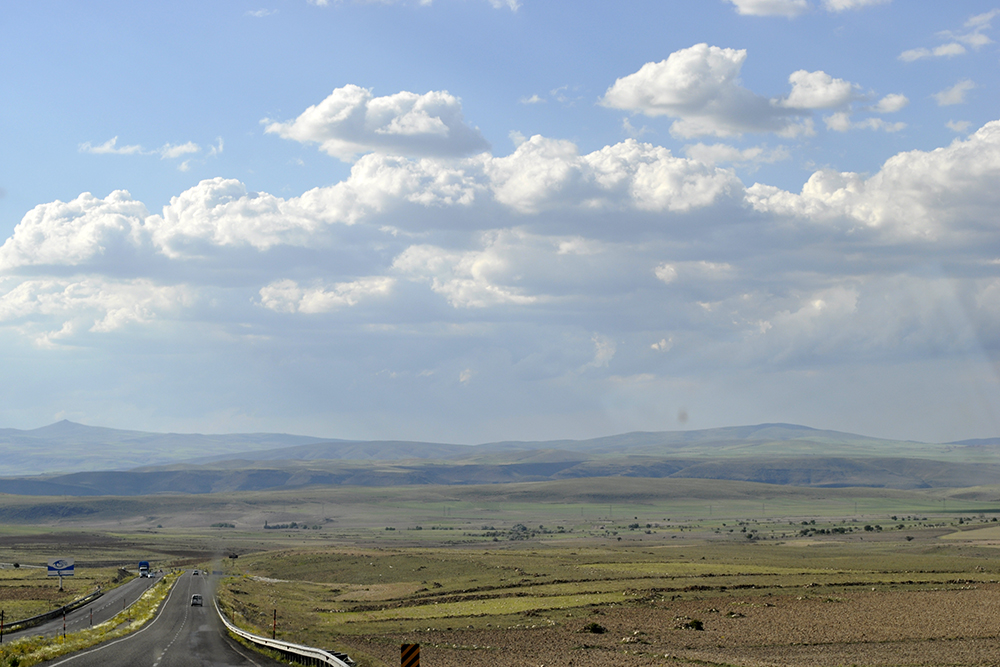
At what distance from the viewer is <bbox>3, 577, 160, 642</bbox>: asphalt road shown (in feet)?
162

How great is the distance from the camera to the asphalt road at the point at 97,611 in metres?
49.3

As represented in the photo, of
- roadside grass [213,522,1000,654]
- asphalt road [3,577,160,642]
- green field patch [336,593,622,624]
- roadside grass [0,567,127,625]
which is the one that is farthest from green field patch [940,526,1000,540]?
roadside grass [0,567,127,625]

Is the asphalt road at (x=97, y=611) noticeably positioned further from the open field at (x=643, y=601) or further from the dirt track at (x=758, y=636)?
the dirt track at (x=758, y=636)

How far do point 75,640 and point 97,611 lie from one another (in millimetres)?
25446

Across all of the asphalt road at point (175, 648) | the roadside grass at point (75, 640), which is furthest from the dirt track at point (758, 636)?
the roadside grass at point (75, 640)

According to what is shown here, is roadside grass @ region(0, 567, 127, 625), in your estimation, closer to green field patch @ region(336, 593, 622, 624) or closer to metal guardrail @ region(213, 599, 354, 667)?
green field patch @ region(336, 593, 622, 624)

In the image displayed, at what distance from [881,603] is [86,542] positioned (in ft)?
535

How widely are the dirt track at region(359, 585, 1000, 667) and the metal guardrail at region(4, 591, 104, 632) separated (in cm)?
2045

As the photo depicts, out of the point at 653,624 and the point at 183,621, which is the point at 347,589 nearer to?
the point at 183,621

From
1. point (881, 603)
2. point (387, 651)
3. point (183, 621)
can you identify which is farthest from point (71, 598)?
point (881, 603)

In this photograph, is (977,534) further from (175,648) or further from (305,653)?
(305,653)

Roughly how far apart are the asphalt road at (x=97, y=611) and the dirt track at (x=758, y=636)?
725 inches

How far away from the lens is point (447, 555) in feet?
375

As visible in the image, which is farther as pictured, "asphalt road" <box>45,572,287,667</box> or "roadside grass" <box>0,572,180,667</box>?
"asphalt road" <box>45,572,287,667</box>
